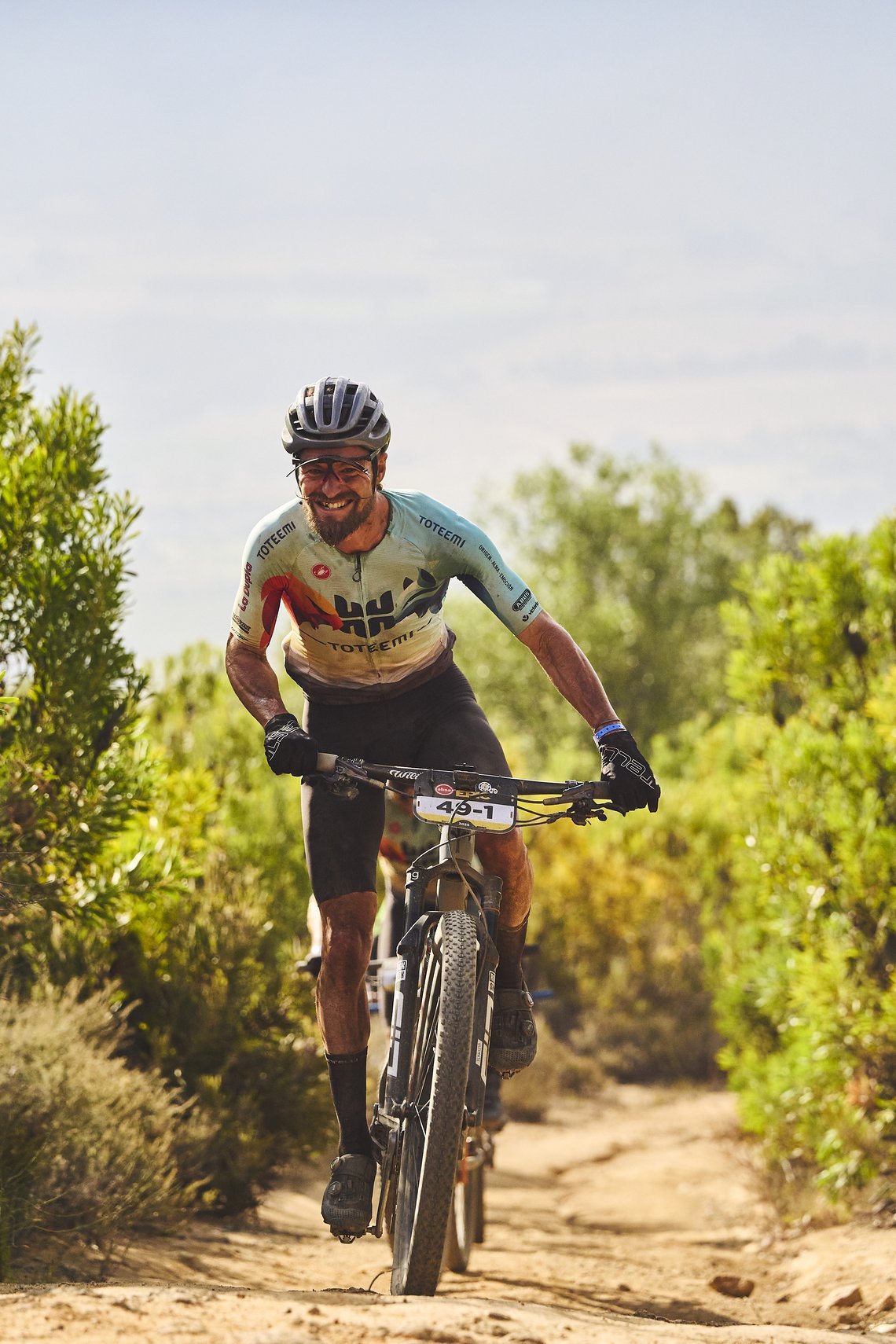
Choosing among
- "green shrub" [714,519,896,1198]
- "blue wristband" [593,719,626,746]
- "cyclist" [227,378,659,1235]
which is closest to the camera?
"blue wristband" [593,719,626,746]

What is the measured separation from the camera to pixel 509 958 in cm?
473

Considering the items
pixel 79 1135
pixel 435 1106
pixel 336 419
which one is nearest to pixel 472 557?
pixel 336 419

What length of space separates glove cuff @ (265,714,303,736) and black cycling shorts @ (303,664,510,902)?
36cm

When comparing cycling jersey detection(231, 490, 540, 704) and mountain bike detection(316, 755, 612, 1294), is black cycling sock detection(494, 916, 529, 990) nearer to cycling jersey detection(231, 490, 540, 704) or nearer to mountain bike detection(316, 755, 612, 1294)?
mountain bike detection(316, 755, 612, 1294)

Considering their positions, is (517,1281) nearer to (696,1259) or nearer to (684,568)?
(696,1259)

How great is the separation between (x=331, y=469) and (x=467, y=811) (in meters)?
1.25

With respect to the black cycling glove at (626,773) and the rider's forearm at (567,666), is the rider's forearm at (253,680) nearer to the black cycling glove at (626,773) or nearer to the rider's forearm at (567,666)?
the rider's forearm at (567,666)

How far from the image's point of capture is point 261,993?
816 centimetres

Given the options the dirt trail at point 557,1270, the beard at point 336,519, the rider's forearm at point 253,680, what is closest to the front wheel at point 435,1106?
the dirt trail at point 557,1270

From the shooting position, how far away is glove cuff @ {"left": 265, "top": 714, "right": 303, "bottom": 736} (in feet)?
14.3

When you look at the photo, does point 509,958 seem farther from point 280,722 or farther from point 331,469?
point 331,469

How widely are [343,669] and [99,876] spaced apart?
2.46 metres

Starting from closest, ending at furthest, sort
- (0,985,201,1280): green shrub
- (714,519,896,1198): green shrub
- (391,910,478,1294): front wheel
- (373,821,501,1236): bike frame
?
(391,910,478,1294): front wheel → (373,821,501,1236): bike frame → (0,985,201,1280): green shrub → (714,519,896,1198): green shrub

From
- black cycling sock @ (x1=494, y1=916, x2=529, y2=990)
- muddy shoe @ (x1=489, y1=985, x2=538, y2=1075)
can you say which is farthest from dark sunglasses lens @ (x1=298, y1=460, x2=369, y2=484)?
muddy shoe @ (x1=489, y1=985, x2=538, y2=1075)
